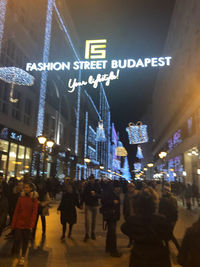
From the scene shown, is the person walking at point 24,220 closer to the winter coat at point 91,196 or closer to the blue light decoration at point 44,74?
the winter coat at point 91,196

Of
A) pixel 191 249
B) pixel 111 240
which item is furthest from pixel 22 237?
pixel 191 249

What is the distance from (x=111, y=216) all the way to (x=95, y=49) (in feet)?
47.9

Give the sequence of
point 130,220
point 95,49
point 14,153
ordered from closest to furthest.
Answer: point 130,220, point 95,49, point 14,153

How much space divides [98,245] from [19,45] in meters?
21.8

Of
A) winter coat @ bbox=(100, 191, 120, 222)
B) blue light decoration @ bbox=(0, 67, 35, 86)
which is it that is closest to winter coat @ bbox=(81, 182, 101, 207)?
winter coat @ bbox=(100, 191, 120, 222)

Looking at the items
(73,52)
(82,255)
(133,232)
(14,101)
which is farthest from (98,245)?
(73,52)

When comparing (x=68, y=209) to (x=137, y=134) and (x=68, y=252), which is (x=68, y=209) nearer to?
(x=68, y=252)

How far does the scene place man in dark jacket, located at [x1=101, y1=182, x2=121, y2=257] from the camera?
7.00 meters

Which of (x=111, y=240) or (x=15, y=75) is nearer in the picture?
(x=111, y=240)

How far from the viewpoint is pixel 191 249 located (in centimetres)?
296

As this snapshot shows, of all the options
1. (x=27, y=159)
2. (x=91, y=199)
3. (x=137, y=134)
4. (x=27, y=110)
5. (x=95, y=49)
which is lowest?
(x=91, y=199)

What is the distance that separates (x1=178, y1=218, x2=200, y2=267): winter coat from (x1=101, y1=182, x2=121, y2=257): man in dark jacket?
13.6ft

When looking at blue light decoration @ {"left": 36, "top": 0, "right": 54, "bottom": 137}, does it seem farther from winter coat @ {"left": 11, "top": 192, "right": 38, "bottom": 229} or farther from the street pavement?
winter coat @ {"left": 11, "top": 192, "right": 38, "bottom": 229}

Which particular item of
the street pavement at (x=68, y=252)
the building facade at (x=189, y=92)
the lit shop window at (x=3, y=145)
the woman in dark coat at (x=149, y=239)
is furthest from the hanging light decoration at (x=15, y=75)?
the woman in dark coat at (x=149, y=239)
